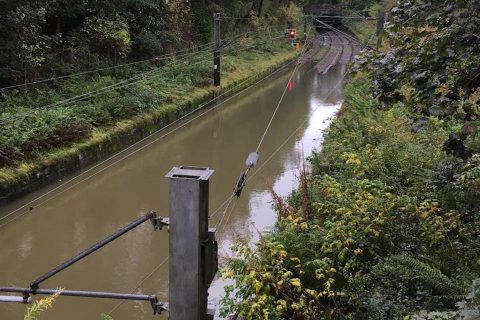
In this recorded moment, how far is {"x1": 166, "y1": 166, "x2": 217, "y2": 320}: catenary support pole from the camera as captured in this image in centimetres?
273

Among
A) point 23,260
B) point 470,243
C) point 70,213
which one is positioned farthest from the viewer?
point 70,213

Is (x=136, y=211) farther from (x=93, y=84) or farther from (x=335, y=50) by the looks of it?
(x=335, y=50)

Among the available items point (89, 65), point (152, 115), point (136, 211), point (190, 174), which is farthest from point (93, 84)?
point (190, 174)

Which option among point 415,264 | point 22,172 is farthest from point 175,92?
point 415,264

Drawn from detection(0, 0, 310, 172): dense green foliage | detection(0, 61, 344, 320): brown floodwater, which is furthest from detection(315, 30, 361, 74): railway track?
detection(0, 61, 344, 320): brown floodwater

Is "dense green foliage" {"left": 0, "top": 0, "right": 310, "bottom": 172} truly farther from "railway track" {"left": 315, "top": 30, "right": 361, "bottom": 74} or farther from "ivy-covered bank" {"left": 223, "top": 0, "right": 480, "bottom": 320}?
"railway track" {"left": 315, "top": 30, "right": 361, "bottom": 74}

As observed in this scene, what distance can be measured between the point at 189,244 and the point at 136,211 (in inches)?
362

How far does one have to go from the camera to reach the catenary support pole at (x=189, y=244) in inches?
108

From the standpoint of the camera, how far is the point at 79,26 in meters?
18.5

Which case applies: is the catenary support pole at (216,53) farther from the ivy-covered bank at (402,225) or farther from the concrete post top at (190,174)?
the concrete post top at (190,174)

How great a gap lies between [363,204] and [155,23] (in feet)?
58.4

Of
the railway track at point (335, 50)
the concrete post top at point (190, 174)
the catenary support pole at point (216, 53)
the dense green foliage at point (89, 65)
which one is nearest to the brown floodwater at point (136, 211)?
the dense green foliage at point (89, 65)

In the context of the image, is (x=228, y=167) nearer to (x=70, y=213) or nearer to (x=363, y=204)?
(x=70, y=213)

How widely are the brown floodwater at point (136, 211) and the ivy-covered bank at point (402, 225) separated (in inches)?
97.9
